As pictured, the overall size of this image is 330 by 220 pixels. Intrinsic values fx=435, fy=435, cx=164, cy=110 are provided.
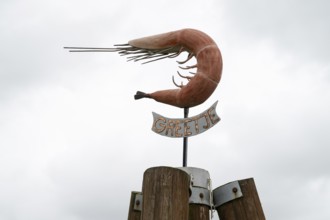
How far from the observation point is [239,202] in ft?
11.0

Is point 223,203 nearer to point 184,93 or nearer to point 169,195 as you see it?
point 169,195

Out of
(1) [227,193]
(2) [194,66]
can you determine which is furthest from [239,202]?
(2) [194,66]

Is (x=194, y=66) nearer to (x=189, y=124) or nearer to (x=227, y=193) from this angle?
(x=189, y=124)

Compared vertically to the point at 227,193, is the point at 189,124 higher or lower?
higher

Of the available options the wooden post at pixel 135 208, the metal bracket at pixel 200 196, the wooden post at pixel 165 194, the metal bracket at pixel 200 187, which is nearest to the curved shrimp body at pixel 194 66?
the metal bracket at pixel 200 187

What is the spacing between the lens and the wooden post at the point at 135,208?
11.2 feet

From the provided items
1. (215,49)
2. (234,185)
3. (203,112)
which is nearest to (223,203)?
(234,185)

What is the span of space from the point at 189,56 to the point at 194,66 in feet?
0.42

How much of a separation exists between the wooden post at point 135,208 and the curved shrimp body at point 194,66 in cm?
138

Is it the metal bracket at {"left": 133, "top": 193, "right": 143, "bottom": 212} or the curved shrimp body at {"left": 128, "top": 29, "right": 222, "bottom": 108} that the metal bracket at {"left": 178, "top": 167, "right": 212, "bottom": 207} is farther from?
the curved shrimp body at {"left": 128, "top": 29, "right": 222, "bottom": 108}

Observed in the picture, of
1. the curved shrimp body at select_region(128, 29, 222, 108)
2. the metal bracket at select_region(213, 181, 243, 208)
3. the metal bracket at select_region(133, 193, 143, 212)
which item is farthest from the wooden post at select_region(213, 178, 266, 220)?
the curved shrimp body at select_region(128, 29, 222, 108)

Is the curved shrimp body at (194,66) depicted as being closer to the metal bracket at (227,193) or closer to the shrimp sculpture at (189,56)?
the shrimp sculpture at (189,56)

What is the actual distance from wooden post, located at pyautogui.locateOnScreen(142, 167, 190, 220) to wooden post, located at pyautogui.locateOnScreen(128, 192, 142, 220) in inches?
24.2

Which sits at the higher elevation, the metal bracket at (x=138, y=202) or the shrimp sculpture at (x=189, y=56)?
the shrimp sculpture at (x=189, y=56)
